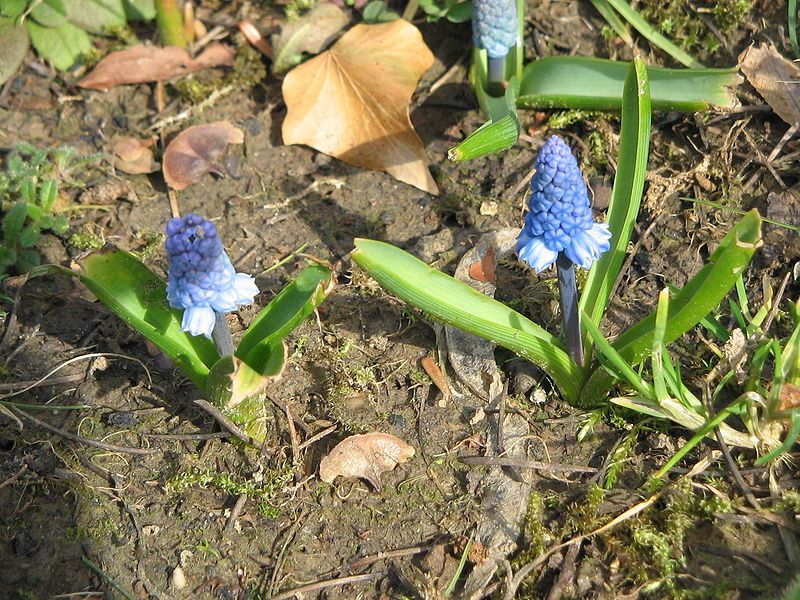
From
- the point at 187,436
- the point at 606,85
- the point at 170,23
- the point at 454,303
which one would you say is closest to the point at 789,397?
the point at 454,303

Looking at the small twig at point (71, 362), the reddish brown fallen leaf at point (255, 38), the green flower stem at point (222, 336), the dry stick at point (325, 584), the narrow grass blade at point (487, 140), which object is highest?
the narrow grass blade at point (487, 140)

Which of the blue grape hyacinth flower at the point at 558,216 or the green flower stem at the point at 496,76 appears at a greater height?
the blue grape hyacinth flower at the point at 558,216

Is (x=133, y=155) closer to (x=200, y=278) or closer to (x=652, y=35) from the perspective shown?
(x=200, y=278)

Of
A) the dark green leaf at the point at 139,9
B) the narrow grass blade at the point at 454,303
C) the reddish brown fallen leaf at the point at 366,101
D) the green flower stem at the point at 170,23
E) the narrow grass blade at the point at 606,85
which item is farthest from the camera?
the dark green leaf at the point at 139,9

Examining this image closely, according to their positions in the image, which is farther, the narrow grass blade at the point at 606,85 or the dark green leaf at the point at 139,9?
the dark green leaf at the point at 139,9

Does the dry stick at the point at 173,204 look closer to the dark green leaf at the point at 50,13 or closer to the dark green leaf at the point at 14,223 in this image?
the dark green leaf at the point at 14,223

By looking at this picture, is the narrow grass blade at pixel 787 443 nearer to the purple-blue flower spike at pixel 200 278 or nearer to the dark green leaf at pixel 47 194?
the purple-blue flower spike at pixel 200 278

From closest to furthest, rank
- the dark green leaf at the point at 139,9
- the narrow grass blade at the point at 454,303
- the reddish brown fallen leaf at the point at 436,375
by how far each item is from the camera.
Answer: the narrow grass blade at the point at 454,303 < the reddish brown fallen leaf at the point at 436,375 < the dark green leaf at the point at 139,9

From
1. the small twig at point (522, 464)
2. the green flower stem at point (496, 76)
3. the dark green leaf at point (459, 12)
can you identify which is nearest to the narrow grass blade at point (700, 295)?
the small twig at point (522, 464)
